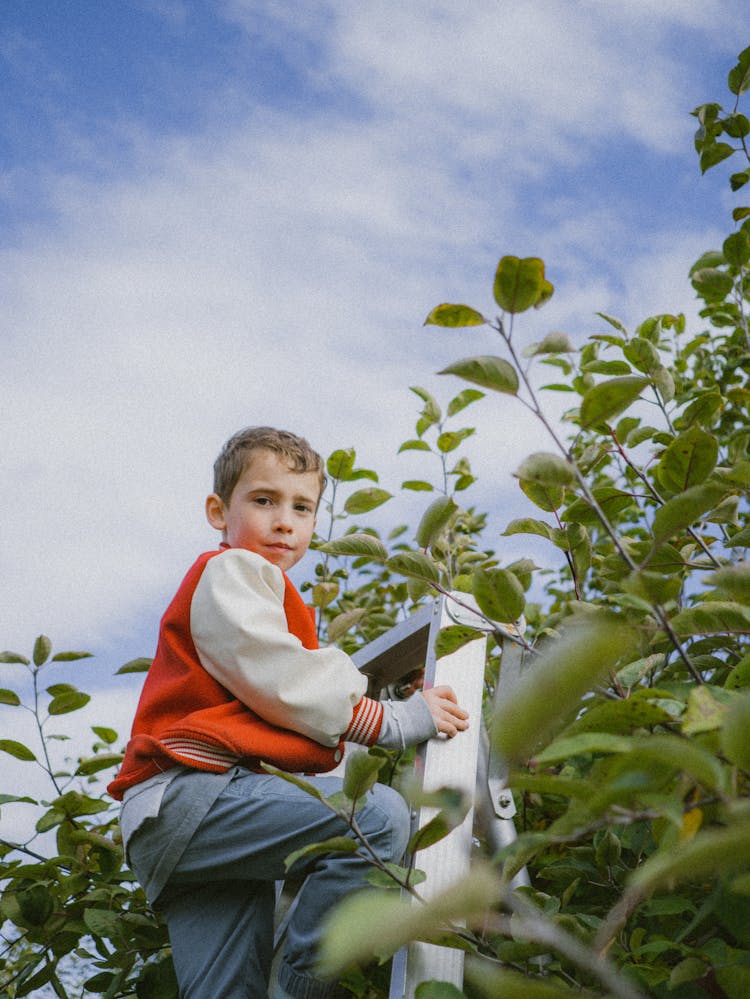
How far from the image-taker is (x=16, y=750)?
7.94ft

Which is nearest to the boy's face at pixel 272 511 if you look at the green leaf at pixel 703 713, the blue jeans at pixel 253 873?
the blue jeans at pixel 253 873

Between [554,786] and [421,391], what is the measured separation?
6.08ft

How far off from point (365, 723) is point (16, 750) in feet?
3.44

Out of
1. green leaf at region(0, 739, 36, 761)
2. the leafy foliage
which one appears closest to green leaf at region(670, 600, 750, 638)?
the leafy foliage

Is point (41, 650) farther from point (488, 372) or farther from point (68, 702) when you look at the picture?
point (488, 372)

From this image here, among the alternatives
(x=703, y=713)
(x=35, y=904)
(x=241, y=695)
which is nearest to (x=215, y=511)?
(x=241, y=695)

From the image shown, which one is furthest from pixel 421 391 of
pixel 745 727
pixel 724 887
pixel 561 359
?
pixel 745 727

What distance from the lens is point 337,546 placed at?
1623 mm

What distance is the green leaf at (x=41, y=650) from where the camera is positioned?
2586mm

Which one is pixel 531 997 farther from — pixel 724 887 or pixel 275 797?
pixel 275 797

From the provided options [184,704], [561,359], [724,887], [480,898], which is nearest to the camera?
[480,898]

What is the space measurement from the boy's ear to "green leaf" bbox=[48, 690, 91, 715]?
1.86 ft

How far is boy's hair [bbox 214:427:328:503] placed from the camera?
255 cm

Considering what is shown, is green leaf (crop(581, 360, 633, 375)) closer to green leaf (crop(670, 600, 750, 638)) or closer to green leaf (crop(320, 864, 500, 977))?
green leaf (crop(670, 600, 750, 638))
